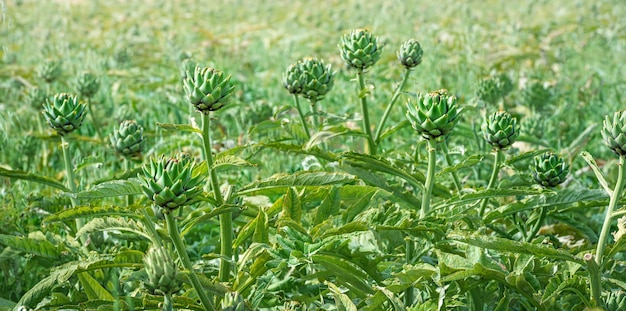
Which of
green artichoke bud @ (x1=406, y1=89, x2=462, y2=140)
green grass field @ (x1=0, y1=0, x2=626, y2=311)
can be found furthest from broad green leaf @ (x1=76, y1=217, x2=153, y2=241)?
green artichoke bud @ (x1=406, y1=89, x2=462, y2=140)

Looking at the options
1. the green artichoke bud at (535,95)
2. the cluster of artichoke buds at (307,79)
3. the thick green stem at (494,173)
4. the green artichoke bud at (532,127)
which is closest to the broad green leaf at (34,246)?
the cluster of artichoke buds at (307,79)

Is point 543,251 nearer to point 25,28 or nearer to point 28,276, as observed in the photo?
point 28,276

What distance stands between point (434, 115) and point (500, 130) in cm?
27

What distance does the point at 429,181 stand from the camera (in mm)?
1463

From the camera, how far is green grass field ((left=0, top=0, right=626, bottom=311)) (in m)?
1.32

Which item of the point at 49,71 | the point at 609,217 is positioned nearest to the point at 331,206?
the point at 609,217

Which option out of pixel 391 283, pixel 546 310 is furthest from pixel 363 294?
pixel 546 310

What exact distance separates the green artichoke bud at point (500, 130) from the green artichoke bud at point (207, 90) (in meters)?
0.63

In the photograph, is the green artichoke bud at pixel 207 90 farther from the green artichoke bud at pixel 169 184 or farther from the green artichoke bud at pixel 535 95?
the green artichoke bud at pixel 535 95

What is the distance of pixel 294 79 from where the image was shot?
1902 mm

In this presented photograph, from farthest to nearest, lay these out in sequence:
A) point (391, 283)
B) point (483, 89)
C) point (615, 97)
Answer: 1. point (615, 97)
2. point (483, 89)
3. point (391, 283)

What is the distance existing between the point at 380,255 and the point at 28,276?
0.96m

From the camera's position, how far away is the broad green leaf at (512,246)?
1266mm

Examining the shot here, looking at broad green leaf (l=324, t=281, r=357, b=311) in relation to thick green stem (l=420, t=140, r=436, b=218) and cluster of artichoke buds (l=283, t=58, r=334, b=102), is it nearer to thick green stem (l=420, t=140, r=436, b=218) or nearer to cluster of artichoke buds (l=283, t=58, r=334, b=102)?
thick green stem (l=420, t=140, r=436, b=218)
